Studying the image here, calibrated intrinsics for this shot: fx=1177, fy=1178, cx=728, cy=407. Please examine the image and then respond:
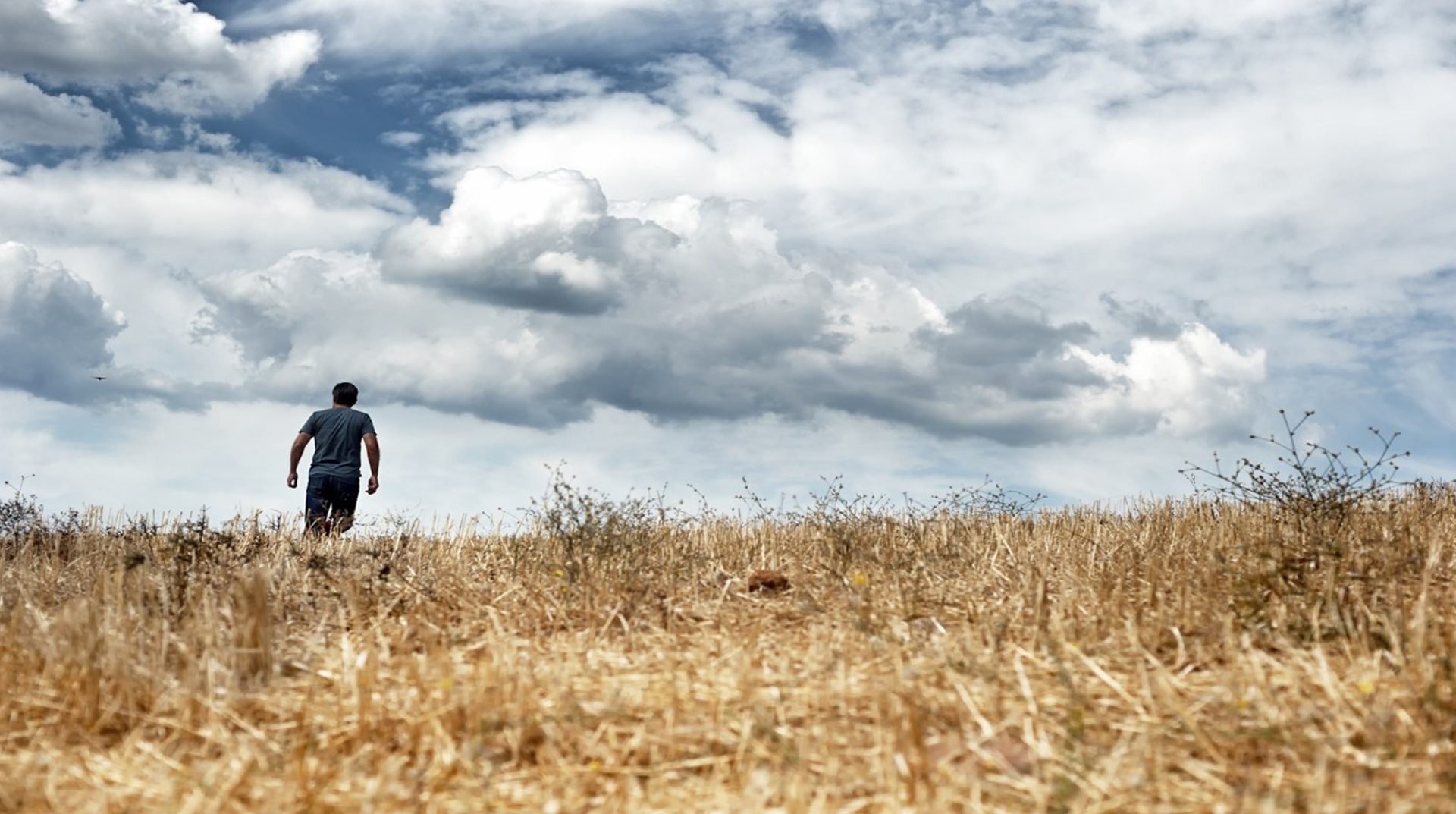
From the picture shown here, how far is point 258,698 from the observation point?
5.27 metres

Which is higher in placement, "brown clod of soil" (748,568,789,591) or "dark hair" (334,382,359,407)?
"dark hair" (334,382,359,407)

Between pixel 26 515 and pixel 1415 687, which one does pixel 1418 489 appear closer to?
pixel 1415 687

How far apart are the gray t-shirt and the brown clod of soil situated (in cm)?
684

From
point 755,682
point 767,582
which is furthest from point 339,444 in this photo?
point 755,682

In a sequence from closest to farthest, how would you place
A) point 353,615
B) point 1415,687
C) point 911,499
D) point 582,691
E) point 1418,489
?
point 1415,687 < point 582,691 < point 353,615 < point 911,499 < point 1418,489

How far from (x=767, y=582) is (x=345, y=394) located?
24.4ft

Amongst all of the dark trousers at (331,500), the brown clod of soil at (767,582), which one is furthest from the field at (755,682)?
the dark trousers at (331,500)

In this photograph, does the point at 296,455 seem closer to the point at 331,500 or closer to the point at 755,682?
the point at 331,500

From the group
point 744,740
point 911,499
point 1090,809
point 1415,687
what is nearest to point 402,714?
point 744,740

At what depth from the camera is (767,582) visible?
24.3ft

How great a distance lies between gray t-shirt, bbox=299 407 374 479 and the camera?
12.8 meters

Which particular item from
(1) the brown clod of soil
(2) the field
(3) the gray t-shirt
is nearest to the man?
(3) the gray t-shirt

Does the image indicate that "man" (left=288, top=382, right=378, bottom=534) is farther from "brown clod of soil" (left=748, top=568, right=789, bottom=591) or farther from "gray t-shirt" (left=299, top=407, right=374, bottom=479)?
"brown clod of soil" (left=748, top=568, right=789, bottom=591)

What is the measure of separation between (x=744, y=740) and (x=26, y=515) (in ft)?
43.3
